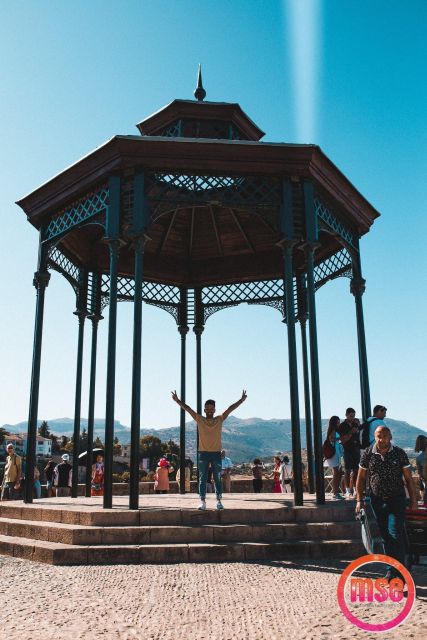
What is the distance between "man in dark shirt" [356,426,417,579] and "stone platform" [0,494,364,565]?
1.84m

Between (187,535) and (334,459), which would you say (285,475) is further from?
(187,535)

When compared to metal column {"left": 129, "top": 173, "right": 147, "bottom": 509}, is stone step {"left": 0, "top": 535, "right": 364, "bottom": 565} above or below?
below

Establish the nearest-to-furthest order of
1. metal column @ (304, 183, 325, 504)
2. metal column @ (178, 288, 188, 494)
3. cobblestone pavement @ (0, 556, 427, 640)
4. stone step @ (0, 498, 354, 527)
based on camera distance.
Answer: cobblestone pavement @ (0, 556, 427, 640) → stone step @ (0, 498, 354, 527) → metal column @ (304, 183, 325, 504) → metal column @ (178, 288, 188, 494)

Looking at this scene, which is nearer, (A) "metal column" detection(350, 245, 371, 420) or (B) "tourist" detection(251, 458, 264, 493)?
(A) "metal column" detection(350, 245, 371, 420)

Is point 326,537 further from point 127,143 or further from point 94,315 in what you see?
point 94,315

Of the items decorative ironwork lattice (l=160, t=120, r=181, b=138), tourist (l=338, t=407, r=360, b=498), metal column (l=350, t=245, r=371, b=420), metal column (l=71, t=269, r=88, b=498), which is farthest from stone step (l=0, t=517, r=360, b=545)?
decorative ironwork lattice (l=160, t=120, r=181, b=138)

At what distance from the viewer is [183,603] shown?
4301 mm

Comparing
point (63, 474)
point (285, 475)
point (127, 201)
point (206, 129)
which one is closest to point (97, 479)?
point (63, 474)

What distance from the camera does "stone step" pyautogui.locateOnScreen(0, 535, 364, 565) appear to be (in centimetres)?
615

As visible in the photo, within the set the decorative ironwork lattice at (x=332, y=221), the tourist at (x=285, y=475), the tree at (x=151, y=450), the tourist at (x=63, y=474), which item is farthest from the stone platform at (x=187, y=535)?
the tree at (x=151, y=450)

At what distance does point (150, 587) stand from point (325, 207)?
24.2 ft

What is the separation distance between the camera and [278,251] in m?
13.2

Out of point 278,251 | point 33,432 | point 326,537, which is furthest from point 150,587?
point 278,251

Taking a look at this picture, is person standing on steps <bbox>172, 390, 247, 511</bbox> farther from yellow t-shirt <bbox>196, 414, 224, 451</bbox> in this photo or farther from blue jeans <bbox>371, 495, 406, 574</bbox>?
blue jeans <bbox>371, 495, 406, 574</bbox>
